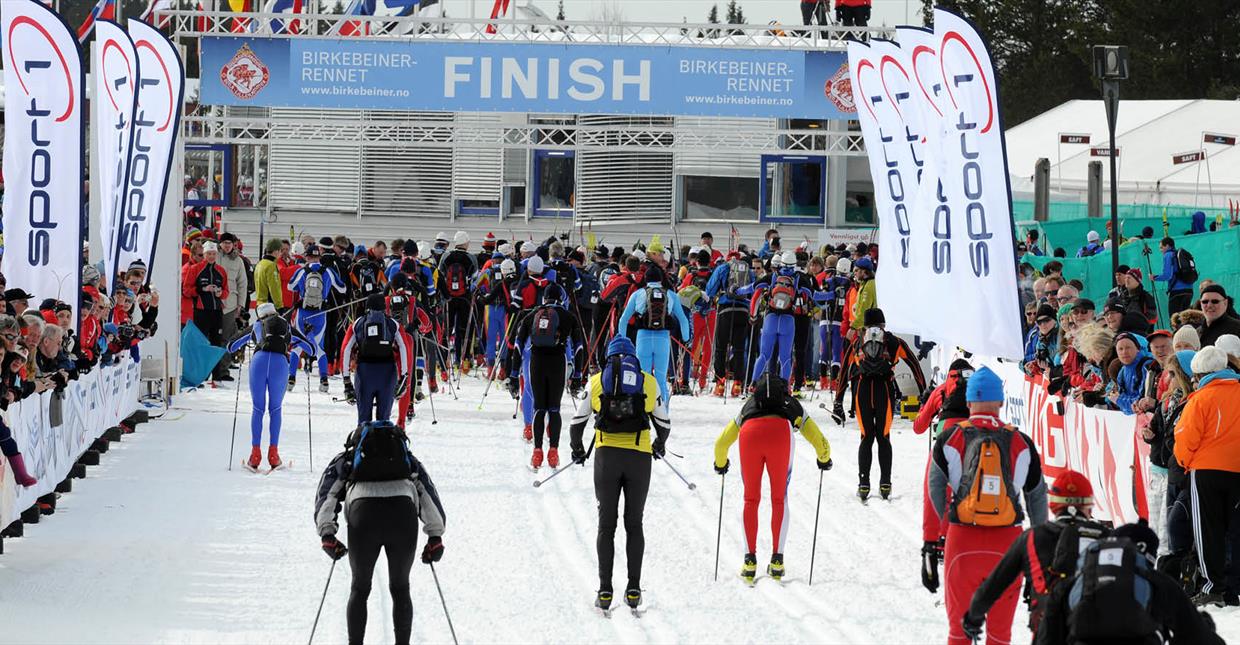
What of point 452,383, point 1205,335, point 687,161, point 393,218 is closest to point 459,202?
point 393,218

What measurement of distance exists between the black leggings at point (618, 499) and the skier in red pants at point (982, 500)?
7.80 ft

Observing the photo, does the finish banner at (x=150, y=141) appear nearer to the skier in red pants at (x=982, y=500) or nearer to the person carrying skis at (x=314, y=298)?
the person carrying skis at (x=314, y=298)

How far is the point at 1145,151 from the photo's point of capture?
116 ft

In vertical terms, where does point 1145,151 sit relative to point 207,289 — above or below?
above

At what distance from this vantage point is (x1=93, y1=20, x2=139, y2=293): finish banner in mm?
17797

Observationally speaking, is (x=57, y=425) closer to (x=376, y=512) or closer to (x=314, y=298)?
(x=376, y=512)

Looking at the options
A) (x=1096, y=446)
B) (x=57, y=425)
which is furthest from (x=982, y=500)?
(x=57, y=425)

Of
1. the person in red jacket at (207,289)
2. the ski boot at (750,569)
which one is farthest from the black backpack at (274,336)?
the person in red jacket at (207,289)

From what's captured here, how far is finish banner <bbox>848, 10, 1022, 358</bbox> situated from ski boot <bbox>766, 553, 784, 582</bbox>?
2.26 meters

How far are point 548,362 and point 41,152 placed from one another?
4.88 m

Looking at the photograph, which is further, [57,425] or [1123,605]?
[57,425]

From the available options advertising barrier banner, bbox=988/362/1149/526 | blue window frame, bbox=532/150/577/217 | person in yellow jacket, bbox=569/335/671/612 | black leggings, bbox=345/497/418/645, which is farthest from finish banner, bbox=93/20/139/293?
blue window frame, bbox=532/150/577/217

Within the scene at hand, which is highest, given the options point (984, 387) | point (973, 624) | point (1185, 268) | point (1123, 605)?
point (1185, 268)

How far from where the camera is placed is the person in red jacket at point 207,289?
21375mm
